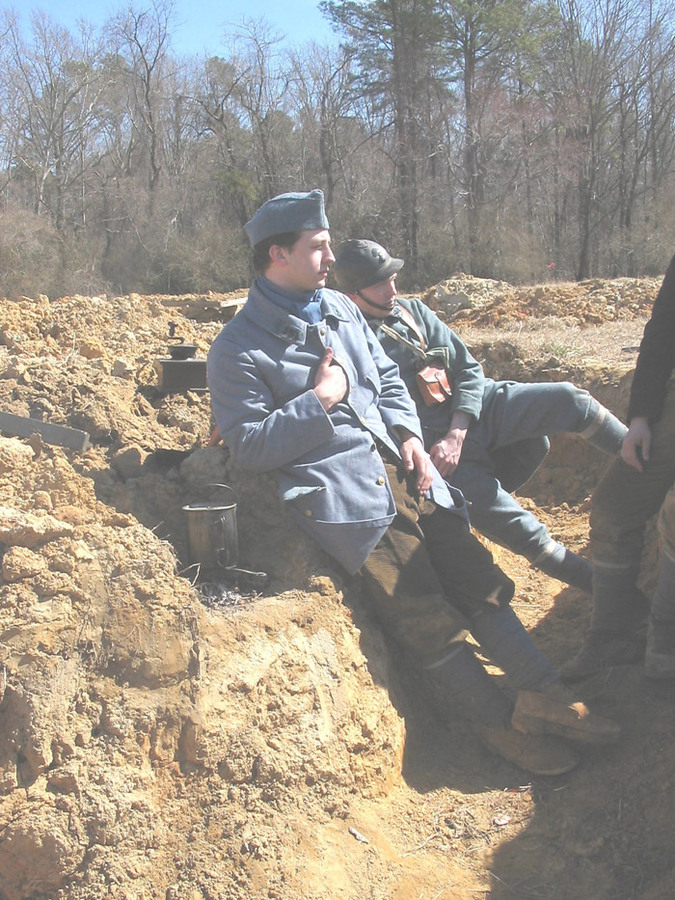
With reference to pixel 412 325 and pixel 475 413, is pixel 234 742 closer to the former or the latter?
pixel 475 413

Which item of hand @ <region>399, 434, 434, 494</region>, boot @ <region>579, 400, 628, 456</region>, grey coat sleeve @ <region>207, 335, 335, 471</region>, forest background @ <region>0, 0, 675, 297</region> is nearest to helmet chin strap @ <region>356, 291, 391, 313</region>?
hand @ <region>399, 434, 434, 494</region>

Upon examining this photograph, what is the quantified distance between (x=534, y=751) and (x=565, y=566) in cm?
104

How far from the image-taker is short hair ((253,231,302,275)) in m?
3.04

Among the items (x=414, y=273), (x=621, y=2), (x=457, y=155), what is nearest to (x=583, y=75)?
(x=621, y=2)

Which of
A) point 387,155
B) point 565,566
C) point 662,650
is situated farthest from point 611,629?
point 387,155

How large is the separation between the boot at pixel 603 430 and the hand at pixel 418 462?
89cm

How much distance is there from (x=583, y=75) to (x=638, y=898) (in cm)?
2509

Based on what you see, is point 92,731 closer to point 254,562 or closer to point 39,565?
point 39,565

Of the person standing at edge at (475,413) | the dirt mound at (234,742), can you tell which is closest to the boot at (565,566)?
the person standing at edge at (475,413)

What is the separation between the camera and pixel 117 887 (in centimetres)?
222

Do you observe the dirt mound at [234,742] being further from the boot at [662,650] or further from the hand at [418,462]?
the hand at [418,462]

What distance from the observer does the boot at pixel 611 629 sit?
328 centimetres

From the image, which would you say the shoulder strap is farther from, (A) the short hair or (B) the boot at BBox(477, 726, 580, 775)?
(B) the boot at BBox(477, 726, 580, 775)

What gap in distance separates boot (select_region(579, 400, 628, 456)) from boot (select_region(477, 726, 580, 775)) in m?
1.39
